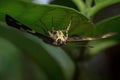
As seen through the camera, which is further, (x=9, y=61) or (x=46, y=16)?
(x=9, y=61)

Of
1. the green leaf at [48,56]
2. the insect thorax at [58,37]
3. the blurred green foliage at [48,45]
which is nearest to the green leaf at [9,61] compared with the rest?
the blurred green foliage at [48,45]

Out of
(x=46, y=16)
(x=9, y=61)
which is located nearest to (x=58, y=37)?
(x=46, y=16)

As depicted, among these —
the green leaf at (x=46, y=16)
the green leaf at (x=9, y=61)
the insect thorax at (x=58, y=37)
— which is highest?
the green leaf at (x=46, y=16)

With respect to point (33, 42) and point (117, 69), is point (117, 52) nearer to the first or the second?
point (117, 69)

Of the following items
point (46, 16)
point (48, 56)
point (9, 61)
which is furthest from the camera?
point (9, 61)

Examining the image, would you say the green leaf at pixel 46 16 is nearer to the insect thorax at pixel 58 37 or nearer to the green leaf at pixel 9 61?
the insect thorax at pixel 58 37

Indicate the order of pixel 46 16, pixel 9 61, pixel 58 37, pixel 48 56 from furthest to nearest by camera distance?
pixel 9 61 < pixel 48 56 < pixel 58 37 < pixel 46 16

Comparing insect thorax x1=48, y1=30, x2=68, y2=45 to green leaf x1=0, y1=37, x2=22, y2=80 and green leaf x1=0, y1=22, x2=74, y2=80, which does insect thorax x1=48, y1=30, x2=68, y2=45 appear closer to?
green leaf x1=0, y1=22, x2=74, y2=80

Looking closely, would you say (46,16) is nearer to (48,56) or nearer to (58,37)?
(58,37)
